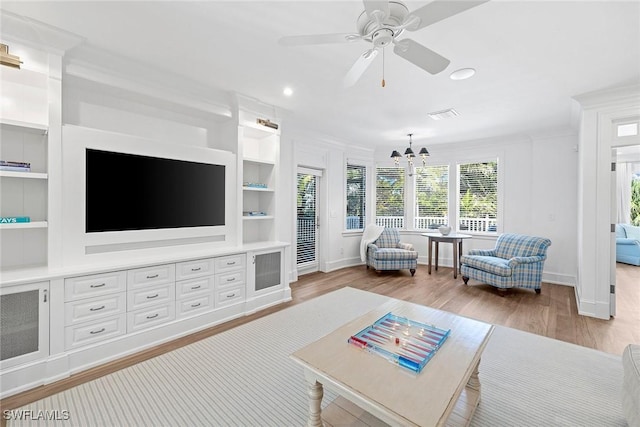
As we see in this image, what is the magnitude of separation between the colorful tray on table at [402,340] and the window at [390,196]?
4902 millimetres

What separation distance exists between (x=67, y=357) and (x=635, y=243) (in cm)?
1004

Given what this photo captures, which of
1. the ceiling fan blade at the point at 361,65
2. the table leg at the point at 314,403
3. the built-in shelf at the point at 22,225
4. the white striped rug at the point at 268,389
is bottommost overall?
A: the white striped rug at the point at 268,389

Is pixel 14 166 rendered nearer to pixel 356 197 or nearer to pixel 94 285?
pixel 94 285

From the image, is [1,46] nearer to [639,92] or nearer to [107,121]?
[107,121]

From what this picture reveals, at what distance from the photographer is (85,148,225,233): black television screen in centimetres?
262

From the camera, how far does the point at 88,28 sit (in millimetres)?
2236

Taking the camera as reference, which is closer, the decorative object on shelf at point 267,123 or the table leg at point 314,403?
the table leg at point 314,403

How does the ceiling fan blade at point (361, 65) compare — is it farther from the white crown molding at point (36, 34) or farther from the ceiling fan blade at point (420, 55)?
the white crown molding at point (36, 34)

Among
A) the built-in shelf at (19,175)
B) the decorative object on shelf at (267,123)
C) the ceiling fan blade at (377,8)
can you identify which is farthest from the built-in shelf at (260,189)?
the ceiling fan blade at (377,8)

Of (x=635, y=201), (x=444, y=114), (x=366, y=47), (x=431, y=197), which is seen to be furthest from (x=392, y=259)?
(x=635, y=201)

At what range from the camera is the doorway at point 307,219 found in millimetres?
5340

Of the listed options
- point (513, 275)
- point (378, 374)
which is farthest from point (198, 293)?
point (513, 275)

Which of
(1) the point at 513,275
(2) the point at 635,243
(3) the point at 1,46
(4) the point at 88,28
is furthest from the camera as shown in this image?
(2) the point at 635,243

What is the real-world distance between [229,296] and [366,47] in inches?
120
